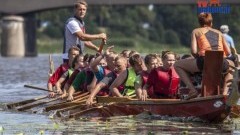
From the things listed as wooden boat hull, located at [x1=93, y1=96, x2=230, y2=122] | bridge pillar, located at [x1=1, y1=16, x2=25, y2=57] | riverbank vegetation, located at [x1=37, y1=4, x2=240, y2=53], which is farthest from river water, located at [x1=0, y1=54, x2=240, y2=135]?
riverbank vegetation, located at [x1=37, y1=4, x2=240, y2=53]

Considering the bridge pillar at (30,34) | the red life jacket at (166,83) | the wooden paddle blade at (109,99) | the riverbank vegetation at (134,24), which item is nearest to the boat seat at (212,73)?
the red life jacket at (166,83)

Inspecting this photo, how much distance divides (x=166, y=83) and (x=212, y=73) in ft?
4.42

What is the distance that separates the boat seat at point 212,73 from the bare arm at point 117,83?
81.4 inches

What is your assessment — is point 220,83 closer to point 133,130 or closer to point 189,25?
point 133,130

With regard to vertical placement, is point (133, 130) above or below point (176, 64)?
below

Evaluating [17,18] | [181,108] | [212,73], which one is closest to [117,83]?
[181,108]

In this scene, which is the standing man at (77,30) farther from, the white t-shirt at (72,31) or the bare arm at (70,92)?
the bare arm at (70,92)

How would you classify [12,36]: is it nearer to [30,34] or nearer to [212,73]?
[30,34]

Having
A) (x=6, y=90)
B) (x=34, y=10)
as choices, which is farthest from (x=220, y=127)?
(x=34, y=10)

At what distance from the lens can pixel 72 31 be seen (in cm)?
1655

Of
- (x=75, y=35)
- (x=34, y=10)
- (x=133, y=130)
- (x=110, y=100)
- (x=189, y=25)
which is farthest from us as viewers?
(x=189, y=25)

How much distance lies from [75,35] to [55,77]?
1.44 m

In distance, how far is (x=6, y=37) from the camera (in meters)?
67.6

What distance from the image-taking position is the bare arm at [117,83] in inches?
592
